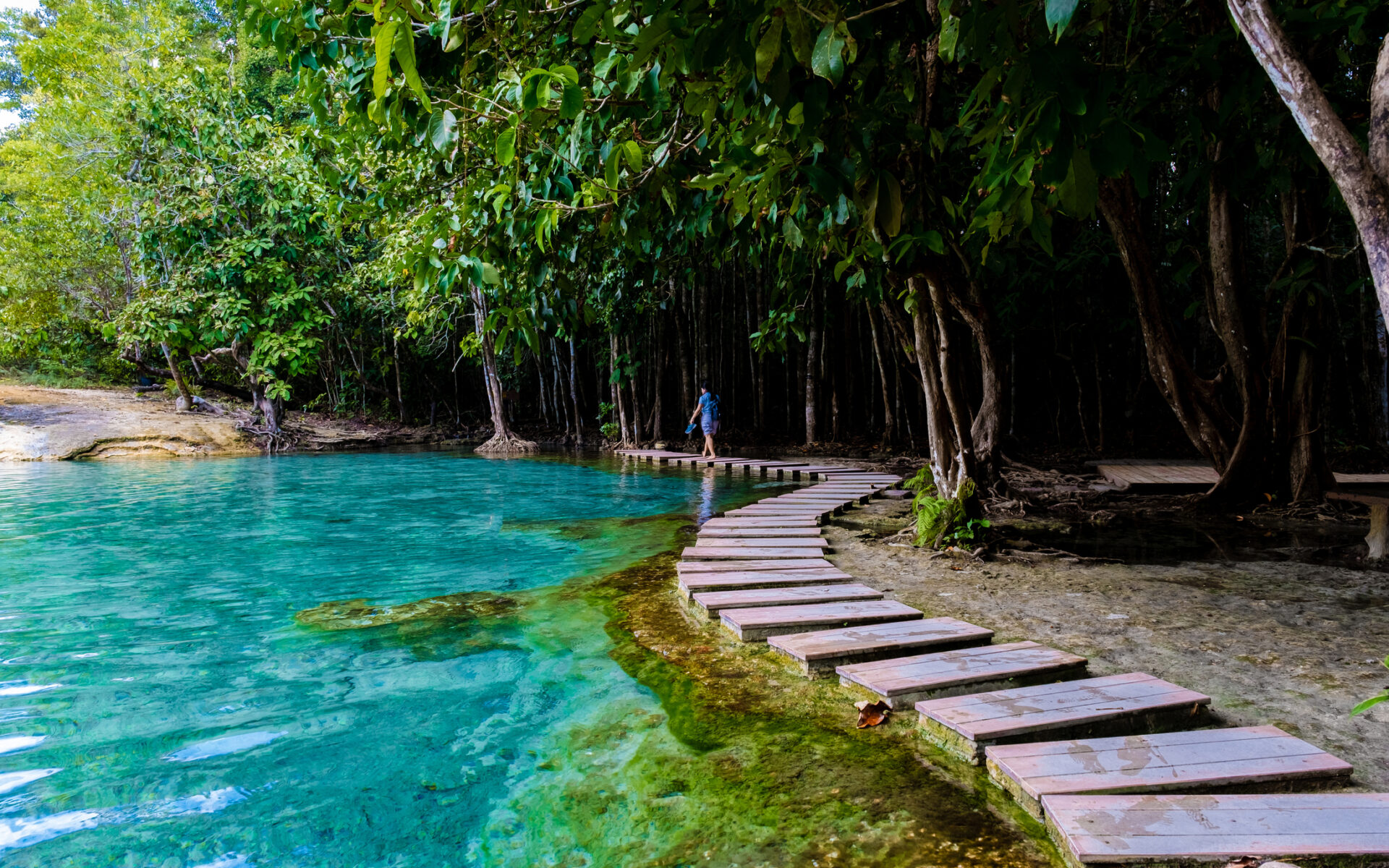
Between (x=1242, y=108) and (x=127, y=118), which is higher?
(x=127, y=118)

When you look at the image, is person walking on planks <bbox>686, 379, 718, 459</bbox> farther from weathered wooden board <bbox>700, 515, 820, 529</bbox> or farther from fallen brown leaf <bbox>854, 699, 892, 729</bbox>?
fallen brown leaf <bbox>854, 699, 892, 729</bbox>

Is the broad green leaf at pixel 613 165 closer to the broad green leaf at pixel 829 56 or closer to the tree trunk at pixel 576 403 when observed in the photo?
the broad green leaf at pixel 829 56

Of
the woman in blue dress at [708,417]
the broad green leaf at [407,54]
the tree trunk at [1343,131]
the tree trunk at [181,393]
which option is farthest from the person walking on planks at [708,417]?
the tree trunk at [181,393]

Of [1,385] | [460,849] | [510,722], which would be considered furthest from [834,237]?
[1,385]

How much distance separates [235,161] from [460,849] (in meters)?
16.5

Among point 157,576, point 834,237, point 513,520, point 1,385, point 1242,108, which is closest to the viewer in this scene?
point 834,237

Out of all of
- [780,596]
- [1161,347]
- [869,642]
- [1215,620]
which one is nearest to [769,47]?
[869,642]

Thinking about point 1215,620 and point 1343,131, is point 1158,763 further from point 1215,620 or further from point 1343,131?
point 1215,620

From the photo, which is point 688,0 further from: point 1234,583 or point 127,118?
point 127,118

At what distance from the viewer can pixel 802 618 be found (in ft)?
11.1

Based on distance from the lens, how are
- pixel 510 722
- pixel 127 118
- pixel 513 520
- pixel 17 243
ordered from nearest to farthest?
1. pixel 510 722
2. pixel 513 520
3. pixel 127 118
4. pixel 17 243

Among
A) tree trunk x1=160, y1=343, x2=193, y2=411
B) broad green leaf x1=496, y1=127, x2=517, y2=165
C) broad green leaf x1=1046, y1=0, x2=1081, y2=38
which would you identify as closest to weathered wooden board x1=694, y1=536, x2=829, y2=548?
broad green leaf x1=496, y1=127, x2=517, y2=165

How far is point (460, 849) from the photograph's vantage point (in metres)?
1.97

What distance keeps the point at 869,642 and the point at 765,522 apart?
293cm
